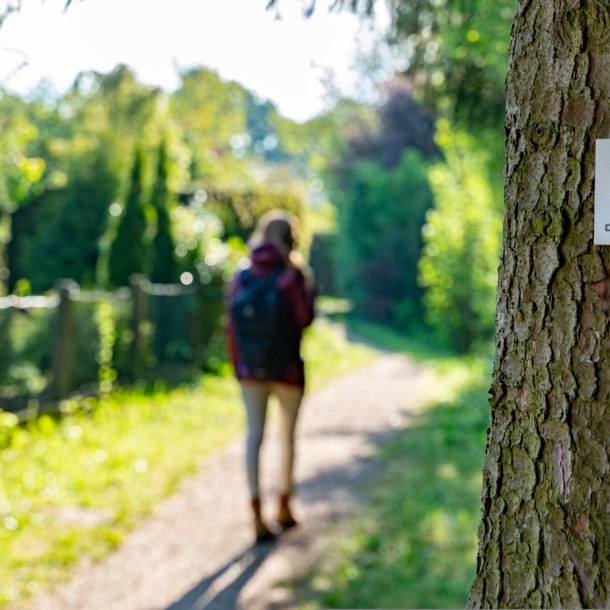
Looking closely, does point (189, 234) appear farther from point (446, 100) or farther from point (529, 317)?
point (529, 317)

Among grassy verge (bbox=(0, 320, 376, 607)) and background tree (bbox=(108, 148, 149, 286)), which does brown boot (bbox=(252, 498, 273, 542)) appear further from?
background tree (bbox=(108, 148, 149, 286))

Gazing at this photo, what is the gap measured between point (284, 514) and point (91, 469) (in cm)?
181

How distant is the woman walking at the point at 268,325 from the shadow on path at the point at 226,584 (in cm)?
24

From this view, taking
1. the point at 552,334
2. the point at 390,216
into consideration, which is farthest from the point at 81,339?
the point at 390,216

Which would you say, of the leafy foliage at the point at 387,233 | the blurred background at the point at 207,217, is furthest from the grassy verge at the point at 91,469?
the leafy foliage at the point at 387,233

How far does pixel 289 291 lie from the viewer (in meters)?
5.04

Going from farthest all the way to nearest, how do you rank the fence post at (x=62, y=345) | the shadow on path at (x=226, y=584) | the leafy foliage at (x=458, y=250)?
the leafy foliage at (x=458, y=250), the fence post at (x=62, y=345), the shadow on path at (x=226, y=584)

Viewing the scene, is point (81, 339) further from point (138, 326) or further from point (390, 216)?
point (390, 216)

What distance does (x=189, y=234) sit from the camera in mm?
13391

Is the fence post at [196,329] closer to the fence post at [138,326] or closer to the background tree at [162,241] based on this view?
the background tree at [162,241]

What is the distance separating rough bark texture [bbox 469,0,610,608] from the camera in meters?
1.64

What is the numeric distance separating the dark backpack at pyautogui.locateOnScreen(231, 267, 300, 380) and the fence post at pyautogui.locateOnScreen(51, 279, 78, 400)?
11.4ft

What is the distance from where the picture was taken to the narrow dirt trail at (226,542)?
432cm

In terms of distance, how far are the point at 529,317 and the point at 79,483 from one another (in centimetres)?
494
